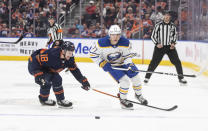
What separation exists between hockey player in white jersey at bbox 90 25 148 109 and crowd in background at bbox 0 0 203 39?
652 cm

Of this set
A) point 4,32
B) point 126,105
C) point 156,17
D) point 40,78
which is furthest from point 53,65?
point 4,32

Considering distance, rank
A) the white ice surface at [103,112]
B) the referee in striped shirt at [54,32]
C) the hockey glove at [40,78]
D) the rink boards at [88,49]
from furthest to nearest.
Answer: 1. the rink boards at [88,49]
2. the referee in striped shirt at [54,32]
3. the hockey glove at [40,78]
4. the white ice surface at [103,112]

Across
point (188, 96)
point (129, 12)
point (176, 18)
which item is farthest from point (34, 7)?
point (188, 96)

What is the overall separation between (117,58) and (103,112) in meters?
0.68

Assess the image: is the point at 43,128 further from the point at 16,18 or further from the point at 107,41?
the point at 16,18

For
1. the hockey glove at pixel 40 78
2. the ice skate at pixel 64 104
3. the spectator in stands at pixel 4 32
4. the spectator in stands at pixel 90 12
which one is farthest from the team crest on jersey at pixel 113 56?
the spectator in stands at pixel 4 32

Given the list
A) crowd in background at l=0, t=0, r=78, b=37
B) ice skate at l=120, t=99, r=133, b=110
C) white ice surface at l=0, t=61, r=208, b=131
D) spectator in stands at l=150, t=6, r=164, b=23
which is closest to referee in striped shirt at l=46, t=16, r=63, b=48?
white ice surface at l=0, t=61, r=208, b=131

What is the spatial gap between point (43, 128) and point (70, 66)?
1.01 meters

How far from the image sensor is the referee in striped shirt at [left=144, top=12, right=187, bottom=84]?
6.29 metres

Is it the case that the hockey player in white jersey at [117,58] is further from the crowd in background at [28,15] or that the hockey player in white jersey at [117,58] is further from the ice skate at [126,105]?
the crowd in background at [28,15]

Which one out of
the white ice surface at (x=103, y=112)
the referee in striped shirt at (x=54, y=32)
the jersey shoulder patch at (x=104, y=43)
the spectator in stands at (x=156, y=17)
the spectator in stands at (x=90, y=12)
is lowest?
the white ice surface at (x=103, y=112)

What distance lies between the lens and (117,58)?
424 centimetres

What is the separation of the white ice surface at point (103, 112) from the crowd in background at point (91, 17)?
4.91 m

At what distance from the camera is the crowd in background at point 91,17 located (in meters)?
10.8
